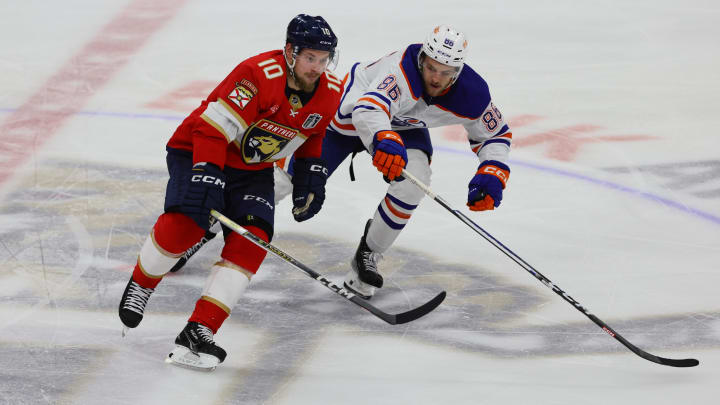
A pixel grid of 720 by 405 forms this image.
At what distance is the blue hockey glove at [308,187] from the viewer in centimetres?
334

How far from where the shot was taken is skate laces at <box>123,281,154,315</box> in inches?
120

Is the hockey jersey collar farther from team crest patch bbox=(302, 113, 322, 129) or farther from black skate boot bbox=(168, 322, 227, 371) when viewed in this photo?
black skate boot bbox=(168, 322, 227, 371)

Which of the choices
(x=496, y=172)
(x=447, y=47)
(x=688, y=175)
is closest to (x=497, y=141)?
(x=496, y=172)

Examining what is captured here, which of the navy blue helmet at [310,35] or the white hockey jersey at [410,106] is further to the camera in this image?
the white hockey jersey at [410,106]

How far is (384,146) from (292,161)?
1.72 ft

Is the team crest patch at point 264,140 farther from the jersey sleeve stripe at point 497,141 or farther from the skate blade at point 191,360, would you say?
the jersey sleeve stripe at point 497,141

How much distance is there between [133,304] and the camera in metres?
3.06

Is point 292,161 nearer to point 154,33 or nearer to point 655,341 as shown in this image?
point 655,341

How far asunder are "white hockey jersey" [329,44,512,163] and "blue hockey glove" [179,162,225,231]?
26.5 inches

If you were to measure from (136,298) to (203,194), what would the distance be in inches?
17.7

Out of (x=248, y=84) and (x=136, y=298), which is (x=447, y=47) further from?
(x=136, y=298)

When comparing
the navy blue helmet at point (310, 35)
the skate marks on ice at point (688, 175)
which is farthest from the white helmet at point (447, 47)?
the skate marks on ice at point (688, 175)

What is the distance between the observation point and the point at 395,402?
114 inches

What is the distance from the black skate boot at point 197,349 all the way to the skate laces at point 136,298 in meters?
0.18
